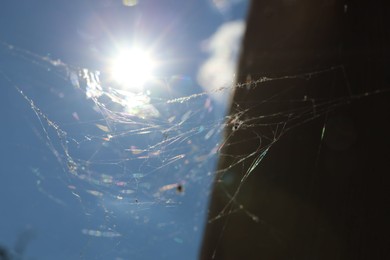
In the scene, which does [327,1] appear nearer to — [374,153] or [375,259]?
[374,153]

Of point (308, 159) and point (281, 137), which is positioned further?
point (281, 137)

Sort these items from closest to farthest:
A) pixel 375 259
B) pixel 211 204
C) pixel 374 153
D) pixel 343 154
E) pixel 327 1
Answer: pixel 375 259 < pixel 374 153 < pixel 343 154 < pixel 327 1 < pixel 211 204

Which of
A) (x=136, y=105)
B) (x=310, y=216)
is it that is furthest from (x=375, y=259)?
(x=136, y=105)

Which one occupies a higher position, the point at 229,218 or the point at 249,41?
the point at 249,41

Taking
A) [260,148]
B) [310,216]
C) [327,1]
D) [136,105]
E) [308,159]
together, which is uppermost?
[327,1]

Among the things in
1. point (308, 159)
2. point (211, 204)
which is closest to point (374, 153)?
point (308, 159)

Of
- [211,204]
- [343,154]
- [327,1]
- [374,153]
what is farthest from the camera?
[211,204]
